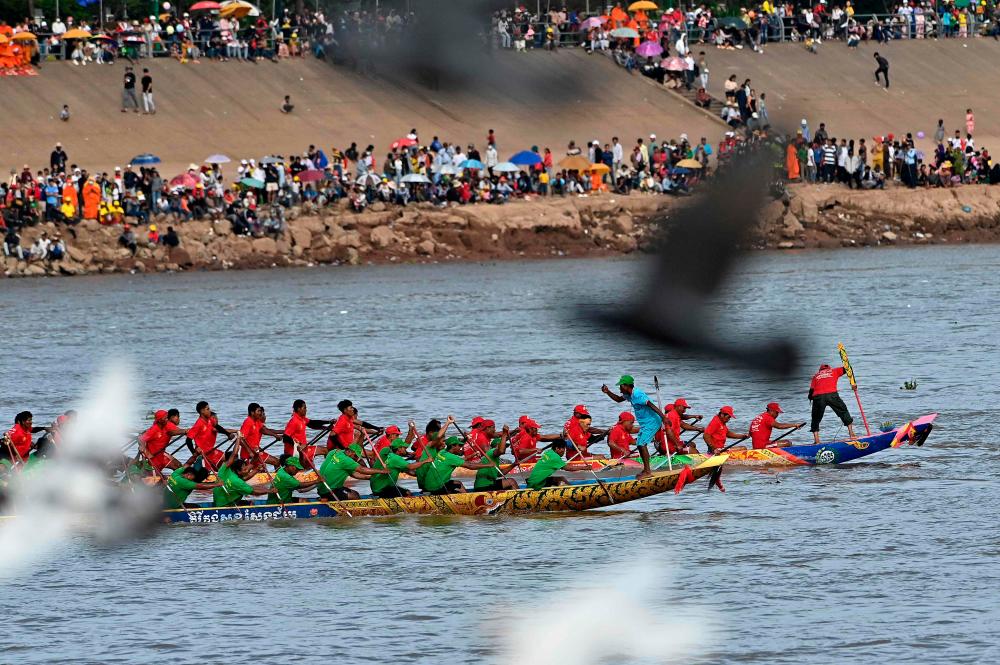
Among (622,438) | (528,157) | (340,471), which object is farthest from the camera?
(622,438)

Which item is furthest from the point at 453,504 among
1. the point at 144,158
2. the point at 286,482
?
the point at 144,158

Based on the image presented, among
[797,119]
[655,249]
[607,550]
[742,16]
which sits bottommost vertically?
[607,550]

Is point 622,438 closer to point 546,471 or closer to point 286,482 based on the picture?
point 546,471

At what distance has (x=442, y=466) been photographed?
70.8 feet

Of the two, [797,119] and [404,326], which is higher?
[797,119]

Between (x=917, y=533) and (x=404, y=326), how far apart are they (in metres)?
25.2

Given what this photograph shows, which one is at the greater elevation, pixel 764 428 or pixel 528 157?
pixel 528 157

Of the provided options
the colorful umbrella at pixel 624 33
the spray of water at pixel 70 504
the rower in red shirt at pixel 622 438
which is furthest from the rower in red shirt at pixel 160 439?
the colorful umbrella at pixel 624 33

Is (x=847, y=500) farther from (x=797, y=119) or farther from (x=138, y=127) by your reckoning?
(x=797, y=119)

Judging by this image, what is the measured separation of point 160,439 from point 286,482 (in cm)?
212

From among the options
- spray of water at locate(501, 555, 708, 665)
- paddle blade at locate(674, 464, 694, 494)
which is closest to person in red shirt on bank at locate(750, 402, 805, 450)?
paddle blade at locate(674, 464, 694, 494)

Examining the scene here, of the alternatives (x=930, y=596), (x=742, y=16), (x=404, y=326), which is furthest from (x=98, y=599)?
(x=404, y=326)

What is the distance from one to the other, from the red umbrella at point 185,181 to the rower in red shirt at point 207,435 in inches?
839

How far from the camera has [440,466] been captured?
21594 millimetres
